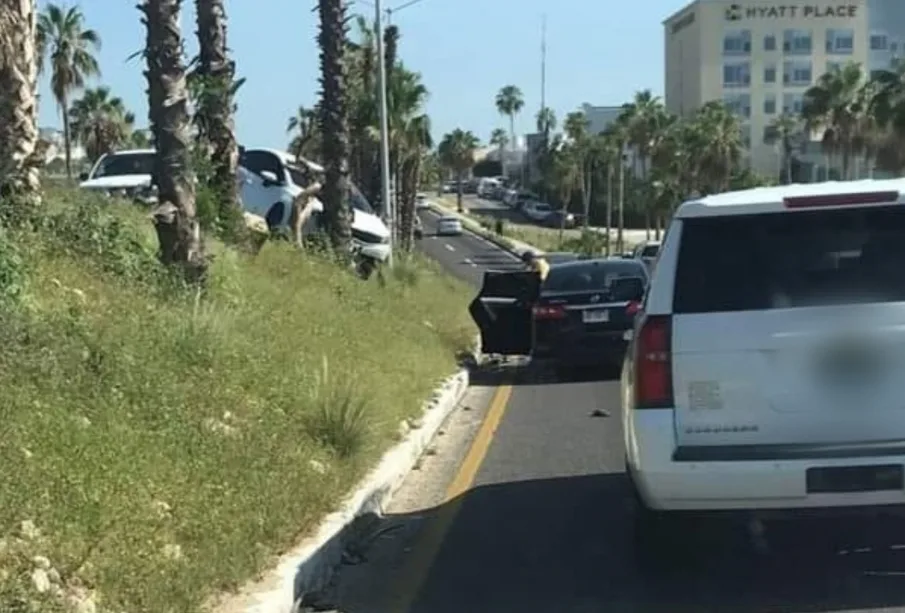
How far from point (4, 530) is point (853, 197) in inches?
169

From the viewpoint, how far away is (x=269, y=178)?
29.4m

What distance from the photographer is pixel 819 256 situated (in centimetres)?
782

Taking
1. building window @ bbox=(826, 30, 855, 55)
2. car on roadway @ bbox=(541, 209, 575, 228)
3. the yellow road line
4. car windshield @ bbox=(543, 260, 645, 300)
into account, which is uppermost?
building window @ bbox=(826, 30, 855, 55)

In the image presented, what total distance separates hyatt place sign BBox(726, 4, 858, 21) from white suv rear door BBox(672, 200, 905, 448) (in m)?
129

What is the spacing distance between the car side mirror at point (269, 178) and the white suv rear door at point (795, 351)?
22.2 metres

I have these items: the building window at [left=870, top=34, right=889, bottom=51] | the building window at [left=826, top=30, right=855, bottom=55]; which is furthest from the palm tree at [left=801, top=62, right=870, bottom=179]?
the building window at [left=870, top=34, right=889, bottom=51]

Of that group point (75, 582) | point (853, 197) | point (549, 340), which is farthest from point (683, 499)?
point (549, 340)

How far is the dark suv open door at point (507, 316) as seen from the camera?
20.3 m

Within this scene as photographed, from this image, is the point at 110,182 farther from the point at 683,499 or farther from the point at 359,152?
the point at 359,152

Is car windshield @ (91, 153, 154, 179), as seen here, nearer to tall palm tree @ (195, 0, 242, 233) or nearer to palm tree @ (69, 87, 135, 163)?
tall palm tree @ (195, 0, 242, 233)

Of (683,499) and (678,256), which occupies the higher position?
(678,256)

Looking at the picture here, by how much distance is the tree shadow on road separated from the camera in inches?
316

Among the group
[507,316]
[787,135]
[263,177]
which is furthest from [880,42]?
[507,316]

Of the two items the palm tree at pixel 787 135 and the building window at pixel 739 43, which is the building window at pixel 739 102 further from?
the palm tree at pixel 787 135
